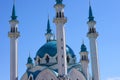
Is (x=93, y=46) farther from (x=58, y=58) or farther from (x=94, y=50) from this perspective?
(x=58, y=58)

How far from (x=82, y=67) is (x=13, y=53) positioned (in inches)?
418

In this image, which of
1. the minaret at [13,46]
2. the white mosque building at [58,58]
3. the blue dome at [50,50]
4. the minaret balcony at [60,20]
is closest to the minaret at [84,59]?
the white mosque building at [58,58]

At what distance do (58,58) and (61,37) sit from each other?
2.87 m

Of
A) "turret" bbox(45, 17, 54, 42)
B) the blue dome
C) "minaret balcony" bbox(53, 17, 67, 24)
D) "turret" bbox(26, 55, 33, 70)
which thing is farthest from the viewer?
"turret" bbox(45, 17, 54, 42)

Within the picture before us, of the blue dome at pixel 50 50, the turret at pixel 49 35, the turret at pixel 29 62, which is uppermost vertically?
the turret at pixel 49 35

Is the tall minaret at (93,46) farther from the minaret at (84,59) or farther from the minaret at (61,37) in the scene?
the minaret at (61,37)

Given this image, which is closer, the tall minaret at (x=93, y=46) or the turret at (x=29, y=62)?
the tall minaret at (x=93, y=46)

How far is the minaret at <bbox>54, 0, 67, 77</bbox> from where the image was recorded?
38.9m

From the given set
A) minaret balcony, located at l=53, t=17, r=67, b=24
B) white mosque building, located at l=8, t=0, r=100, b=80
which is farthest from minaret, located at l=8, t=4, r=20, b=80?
minaret balcony, located at l=53, t=17, r=67, b=24

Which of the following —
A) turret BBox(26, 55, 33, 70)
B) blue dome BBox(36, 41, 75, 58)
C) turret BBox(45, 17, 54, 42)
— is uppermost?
turret BBox(45, 17, 54, 42)

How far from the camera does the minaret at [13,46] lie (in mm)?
43375

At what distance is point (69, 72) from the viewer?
43812mm

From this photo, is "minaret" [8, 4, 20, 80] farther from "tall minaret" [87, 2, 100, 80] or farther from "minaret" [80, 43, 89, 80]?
"tall minaret" [87, 2, 100, 80]

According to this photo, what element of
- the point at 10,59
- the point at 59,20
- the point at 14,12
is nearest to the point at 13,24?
the point at 14,12
